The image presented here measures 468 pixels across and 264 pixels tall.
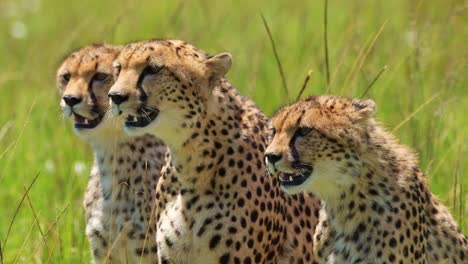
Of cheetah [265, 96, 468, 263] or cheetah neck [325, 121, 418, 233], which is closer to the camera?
cheetah [265, 96, 468, 263]

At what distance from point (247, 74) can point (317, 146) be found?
425 cm

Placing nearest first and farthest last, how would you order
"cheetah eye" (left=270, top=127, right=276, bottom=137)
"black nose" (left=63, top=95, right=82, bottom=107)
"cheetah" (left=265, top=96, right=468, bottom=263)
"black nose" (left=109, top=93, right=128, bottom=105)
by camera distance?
"cheetah" (left=265, top=96, right=468, bottom=263) < "cheetah eye" (left=270, top=127, right=276, bottom=137) < "black nose" (left=109, top=93, right=128, bottom=105) < "black nose" (left=63, top=95, right=82, bottom=107)

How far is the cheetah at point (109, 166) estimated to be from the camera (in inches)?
229

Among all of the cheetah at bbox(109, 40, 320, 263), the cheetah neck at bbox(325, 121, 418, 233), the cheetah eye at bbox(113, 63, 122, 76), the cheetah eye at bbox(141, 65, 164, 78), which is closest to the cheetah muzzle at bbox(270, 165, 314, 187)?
the cheetah neck at bbox(325, 121, 418, 233)

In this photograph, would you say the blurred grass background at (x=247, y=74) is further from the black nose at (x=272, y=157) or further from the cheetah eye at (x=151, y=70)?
the black nose at (x=272, y=157)

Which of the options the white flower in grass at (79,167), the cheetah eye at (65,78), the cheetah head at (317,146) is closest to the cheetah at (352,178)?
the cheetah head at (317,146)

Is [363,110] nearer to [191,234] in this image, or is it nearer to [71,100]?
[191,234]

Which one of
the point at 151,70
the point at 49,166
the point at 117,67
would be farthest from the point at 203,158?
the point at 49,166

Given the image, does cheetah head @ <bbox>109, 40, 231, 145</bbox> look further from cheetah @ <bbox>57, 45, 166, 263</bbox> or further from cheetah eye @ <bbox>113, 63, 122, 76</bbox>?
cheetah @ <bbox>57, 45, 166, 263</bbox>

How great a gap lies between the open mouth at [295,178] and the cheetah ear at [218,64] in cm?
71

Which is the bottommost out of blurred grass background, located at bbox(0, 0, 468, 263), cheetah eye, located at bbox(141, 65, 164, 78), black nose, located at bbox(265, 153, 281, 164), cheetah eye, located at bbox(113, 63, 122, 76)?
black nose, located at bbox(265, 153, 281, 164)

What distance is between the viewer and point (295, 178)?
4895 mm

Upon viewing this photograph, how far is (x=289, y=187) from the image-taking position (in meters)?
4.86

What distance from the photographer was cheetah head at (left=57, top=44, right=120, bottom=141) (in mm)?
5949
